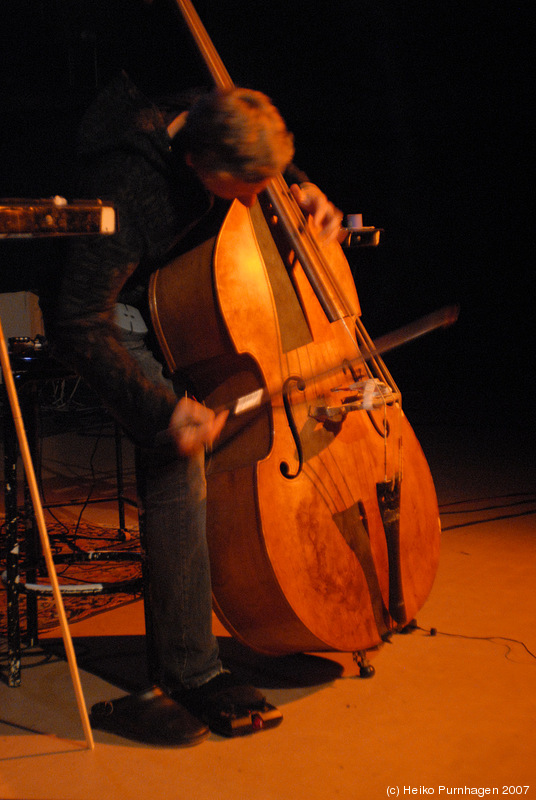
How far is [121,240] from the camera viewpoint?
1400mm

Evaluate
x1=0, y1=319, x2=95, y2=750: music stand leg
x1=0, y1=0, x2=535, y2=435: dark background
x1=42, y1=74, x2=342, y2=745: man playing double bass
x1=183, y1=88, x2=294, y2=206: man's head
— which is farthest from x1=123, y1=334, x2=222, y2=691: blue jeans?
x1=0, y1=0, x2=535, y2=435: dark background

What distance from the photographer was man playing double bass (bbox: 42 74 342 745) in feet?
4.49

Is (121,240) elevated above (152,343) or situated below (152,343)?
above

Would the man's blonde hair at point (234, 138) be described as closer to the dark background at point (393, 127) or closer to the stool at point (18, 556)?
the stool at point (18, 556)

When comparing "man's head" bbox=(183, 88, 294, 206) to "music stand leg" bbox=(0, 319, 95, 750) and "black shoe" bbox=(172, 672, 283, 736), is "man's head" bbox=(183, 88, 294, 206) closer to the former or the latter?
"music stand leg" bbox=(0, 319, 95, 750)

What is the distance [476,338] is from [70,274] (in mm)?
5965

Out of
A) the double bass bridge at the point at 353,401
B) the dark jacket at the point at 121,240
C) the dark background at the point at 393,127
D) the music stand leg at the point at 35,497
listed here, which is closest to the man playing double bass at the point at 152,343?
the dark jacket at the point at 121,240

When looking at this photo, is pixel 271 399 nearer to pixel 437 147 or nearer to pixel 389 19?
pixel 389 19

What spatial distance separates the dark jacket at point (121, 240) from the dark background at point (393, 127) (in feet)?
9.37

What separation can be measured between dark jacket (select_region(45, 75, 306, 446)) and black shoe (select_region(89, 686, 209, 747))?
535 millimetres

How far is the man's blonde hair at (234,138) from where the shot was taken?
54.5 inches

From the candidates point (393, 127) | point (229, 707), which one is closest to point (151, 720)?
point (229, 707)

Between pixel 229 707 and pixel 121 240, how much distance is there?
0.95 m

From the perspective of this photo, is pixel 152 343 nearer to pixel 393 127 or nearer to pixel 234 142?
pixel 234 142
